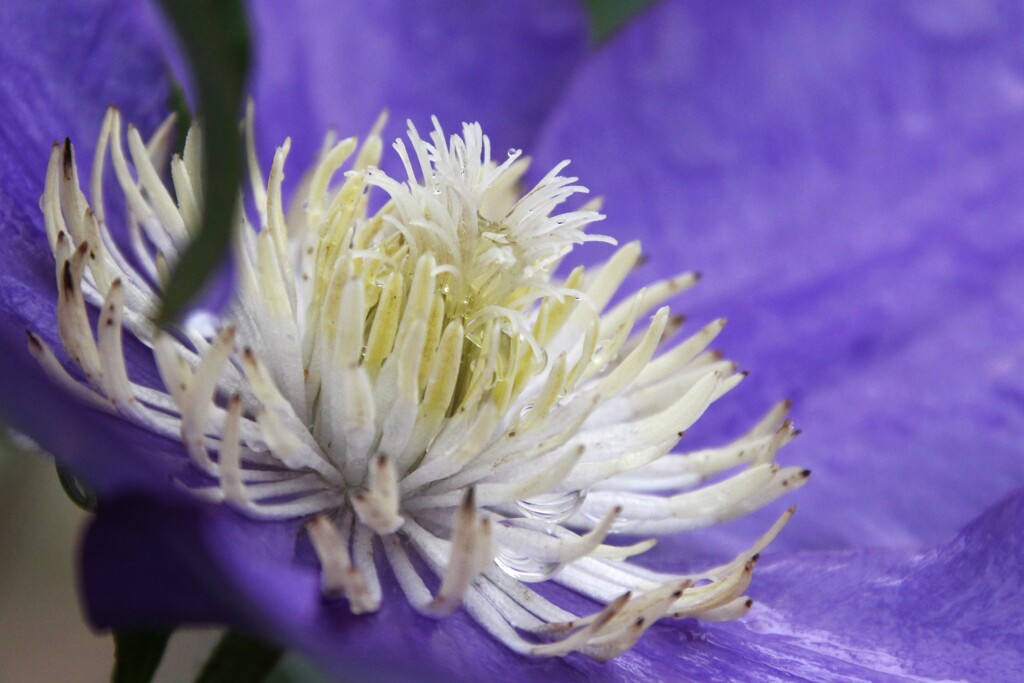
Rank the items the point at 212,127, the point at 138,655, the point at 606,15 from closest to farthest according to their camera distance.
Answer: the point at 212,127
the point at 138,655
the point at 606,15

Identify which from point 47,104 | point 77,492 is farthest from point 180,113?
point 77,492

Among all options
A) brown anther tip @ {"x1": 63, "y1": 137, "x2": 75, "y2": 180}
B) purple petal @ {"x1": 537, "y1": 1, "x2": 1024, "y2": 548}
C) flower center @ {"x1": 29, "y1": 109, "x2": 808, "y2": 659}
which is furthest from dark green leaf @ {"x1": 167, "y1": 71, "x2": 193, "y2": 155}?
purple petal @ {"x1": 537, "y1": 1, "x2": 1024, "y2": 548}

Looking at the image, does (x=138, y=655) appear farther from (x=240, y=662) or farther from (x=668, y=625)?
(x=668, y=625)

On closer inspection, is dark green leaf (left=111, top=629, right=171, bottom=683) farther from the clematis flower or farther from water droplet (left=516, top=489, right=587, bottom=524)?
water droplet (left=516, top=489, right=587, bottom=524)

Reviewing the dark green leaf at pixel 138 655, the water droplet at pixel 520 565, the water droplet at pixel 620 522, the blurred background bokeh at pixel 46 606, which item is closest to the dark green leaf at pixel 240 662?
the dark green leaf at pixel 138 655

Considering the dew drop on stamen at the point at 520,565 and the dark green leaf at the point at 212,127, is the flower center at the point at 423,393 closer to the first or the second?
the dew drop on stamen at the point at 520,565

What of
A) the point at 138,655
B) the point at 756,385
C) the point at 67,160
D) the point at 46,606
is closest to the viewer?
the point at 138,655
